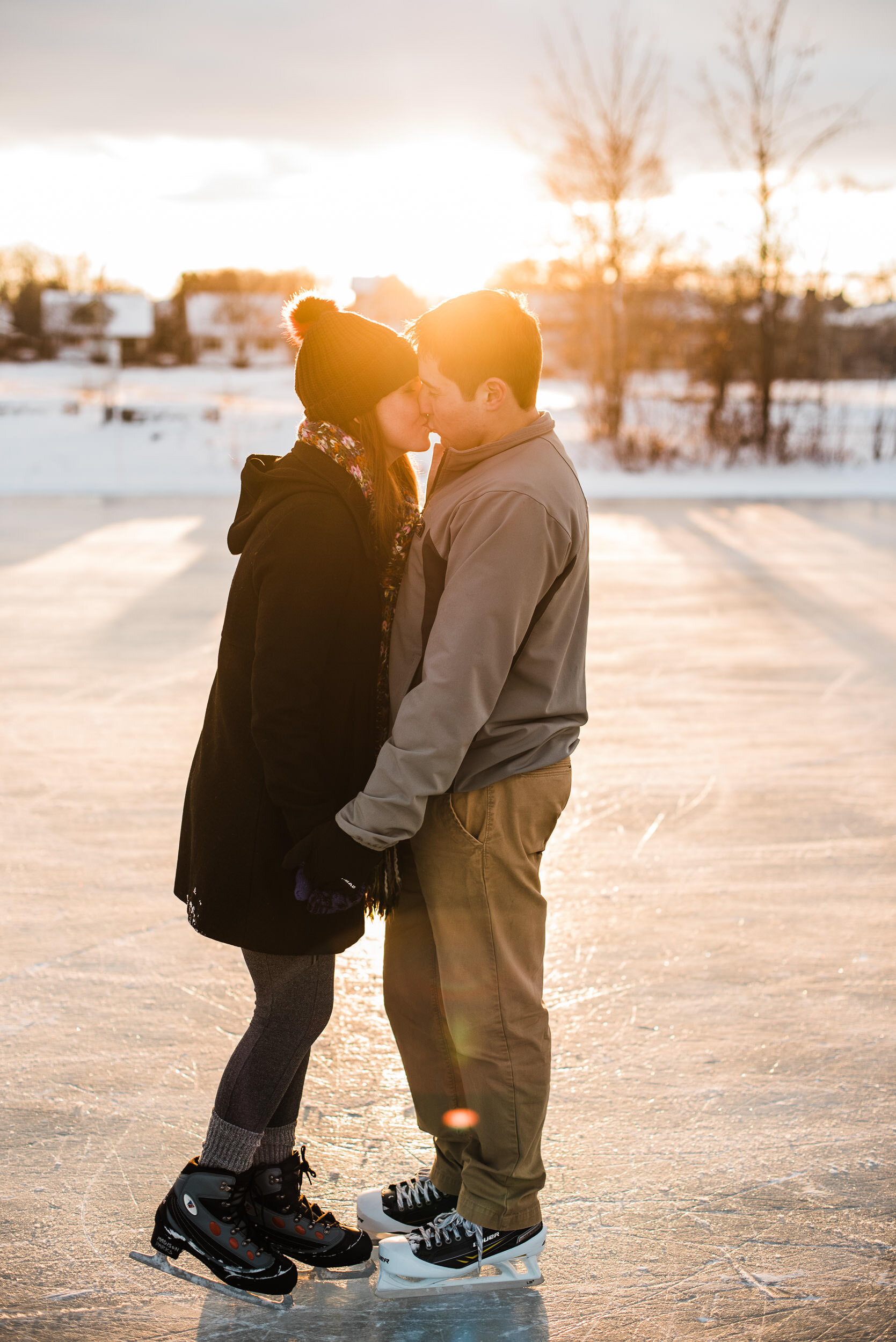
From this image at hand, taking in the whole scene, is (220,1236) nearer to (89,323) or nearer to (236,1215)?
(236,1215)

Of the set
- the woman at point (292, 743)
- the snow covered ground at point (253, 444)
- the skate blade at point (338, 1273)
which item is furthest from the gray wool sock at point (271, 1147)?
the snow covered ground at point (253, 444)

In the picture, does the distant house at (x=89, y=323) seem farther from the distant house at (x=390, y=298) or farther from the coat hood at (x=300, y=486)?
the coat hood at (x=300, y=486)

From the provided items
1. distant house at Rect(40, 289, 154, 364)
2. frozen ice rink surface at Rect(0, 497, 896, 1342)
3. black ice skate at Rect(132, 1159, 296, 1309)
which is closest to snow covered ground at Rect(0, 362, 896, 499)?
frozen ice rink surface at Rect(0, 497, 896, 1342)

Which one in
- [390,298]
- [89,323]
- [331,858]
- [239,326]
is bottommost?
[331,858]

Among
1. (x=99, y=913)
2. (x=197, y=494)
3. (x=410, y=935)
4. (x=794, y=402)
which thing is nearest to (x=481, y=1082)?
(x=410, y=935)

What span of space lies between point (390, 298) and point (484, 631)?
19.9 m

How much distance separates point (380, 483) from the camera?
2215 mm

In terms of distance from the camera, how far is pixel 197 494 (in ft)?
58.1

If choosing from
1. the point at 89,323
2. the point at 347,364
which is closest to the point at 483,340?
the point at 347,364

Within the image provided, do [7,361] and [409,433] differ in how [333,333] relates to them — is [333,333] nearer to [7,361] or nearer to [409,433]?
[409,433]

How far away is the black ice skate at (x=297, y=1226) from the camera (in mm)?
2336

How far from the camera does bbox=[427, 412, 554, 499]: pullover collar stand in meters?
2.14

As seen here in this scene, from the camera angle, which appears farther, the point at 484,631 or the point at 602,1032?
the point at 602,1032

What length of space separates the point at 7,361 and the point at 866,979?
5226cm
